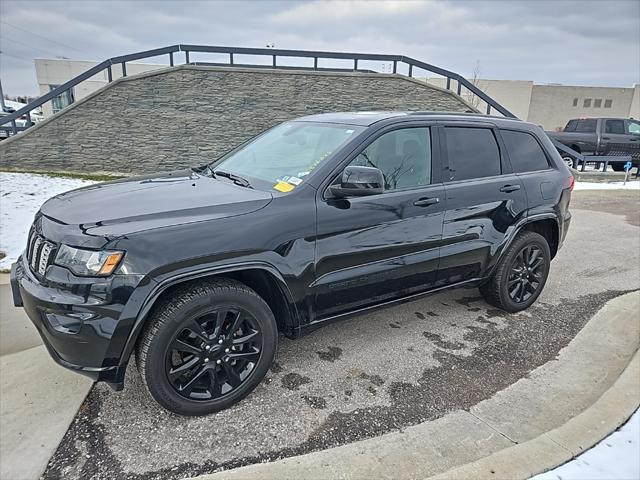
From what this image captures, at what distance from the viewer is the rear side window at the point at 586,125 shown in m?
15.1

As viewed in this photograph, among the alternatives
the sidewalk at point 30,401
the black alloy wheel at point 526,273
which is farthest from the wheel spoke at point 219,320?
the black alloy wheel at point 526,273

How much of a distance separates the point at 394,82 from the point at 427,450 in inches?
497

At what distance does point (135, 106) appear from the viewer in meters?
11.8

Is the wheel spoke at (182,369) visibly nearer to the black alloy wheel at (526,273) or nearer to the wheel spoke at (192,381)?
the wheel spoke at (192,381)

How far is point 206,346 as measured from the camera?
253 centimetres

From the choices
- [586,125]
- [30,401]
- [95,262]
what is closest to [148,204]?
[95,262]

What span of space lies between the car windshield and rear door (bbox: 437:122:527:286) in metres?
0.92

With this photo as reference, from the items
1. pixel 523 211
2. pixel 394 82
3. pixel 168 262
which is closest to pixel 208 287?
pixel 168 262

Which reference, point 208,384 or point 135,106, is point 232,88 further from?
point 208,384

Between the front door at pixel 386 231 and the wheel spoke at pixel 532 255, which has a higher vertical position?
the front door at pixel 386 231

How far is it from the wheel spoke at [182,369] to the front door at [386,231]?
0.85 metres

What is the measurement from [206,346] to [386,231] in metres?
1.41

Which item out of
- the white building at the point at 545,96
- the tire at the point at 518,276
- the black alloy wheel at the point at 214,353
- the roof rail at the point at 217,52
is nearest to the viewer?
the black alloy wheel at the point at 214,353

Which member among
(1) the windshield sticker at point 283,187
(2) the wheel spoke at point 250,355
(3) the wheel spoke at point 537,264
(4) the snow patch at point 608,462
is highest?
(1) the windshield sticker at point 283,187
